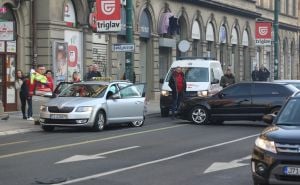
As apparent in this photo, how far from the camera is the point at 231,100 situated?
2034cm

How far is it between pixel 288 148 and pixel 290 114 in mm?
1421

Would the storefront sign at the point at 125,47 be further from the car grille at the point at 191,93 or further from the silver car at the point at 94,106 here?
the silver car at the point at 94,106

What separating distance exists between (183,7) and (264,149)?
3175cm

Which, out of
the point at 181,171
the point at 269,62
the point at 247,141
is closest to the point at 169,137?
the point at 247,141

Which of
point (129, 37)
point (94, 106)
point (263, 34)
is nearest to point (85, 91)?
point (94, 106)

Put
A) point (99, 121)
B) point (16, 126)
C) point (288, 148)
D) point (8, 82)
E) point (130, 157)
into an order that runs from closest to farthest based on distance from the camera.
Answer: point (288, 148) < point (130, 157) < point (99, 121) < point (16, 126) < point (8, 82)

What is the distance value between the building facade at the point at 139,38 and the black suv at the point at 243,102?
6.34 metres

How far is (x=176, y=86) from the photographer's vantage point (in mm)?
23297

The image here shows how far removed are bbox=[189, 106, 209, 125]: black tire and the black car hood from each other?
38.4 feet

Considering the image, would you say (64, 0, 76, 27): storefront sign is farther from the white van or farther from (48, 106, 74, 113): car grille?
(48, 106, 74, 113): car grille

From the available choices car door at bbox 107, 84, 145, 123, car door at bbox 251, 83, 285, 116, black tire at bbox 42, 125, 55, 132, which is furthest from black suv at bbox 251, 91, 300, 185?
car door at bbox 251, 83, 285, 116

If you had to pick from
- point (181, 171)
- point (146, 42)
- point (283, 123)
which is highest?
point (146, 42)

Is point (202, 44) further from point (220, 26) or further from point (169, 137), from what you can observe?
point (169, 137)

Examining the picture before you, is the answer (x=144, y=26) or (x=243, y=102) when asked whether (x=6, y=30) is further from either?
(x=144, y=26)
